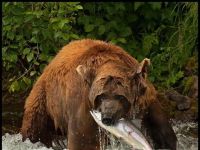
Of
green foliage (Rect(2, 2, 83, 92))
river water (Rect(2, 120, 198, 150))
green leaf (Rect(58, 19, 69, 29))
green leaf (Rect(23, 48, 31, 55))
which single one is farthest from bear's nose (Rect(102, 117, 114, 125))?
green leaf (Rect(23, 48, 31, 55))

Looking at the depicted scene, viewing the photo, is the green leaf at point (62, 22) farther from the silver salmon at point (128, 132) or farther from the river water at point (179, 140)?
the silver salmon at point (128, 132)

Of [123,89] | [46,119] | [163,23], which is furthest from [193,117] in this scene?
[123,89]

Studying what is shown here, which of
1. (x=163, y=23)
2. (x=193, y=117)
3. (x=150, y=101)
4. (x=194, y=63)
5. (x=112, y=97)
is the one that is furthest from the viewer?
(x=163, y=23)

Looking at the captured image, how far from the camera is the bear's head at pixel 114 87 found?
519 cm

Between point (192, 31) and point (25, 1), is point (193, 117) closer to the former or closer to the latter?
point (192, 31)

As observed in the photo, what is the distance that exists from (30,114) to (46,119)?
6.5 inches

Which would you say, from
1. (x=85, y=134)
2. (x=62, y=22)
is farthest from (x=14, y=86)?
(x=85, y=134)

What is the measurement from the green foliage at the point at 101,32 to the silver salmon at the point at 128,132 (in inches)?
127

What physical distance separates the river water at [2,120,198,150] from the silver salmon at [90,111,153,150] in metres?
2.17

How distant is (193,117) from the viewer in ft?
27.5

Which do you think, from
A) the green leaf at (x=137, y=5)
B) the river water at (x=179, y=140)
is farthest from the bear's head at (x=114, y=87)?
the green leaf at (x=137, y=5)

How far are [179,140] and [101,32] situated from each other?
222 centimetres

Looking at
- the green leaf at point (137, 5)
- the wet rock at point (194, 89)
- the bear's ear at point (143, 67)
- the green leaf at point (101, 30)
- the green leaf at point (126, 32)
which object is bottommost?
the wet rock at point (194, 89)

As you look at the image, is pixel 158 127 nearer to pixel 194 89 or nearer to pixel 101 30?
pixel 194 89
